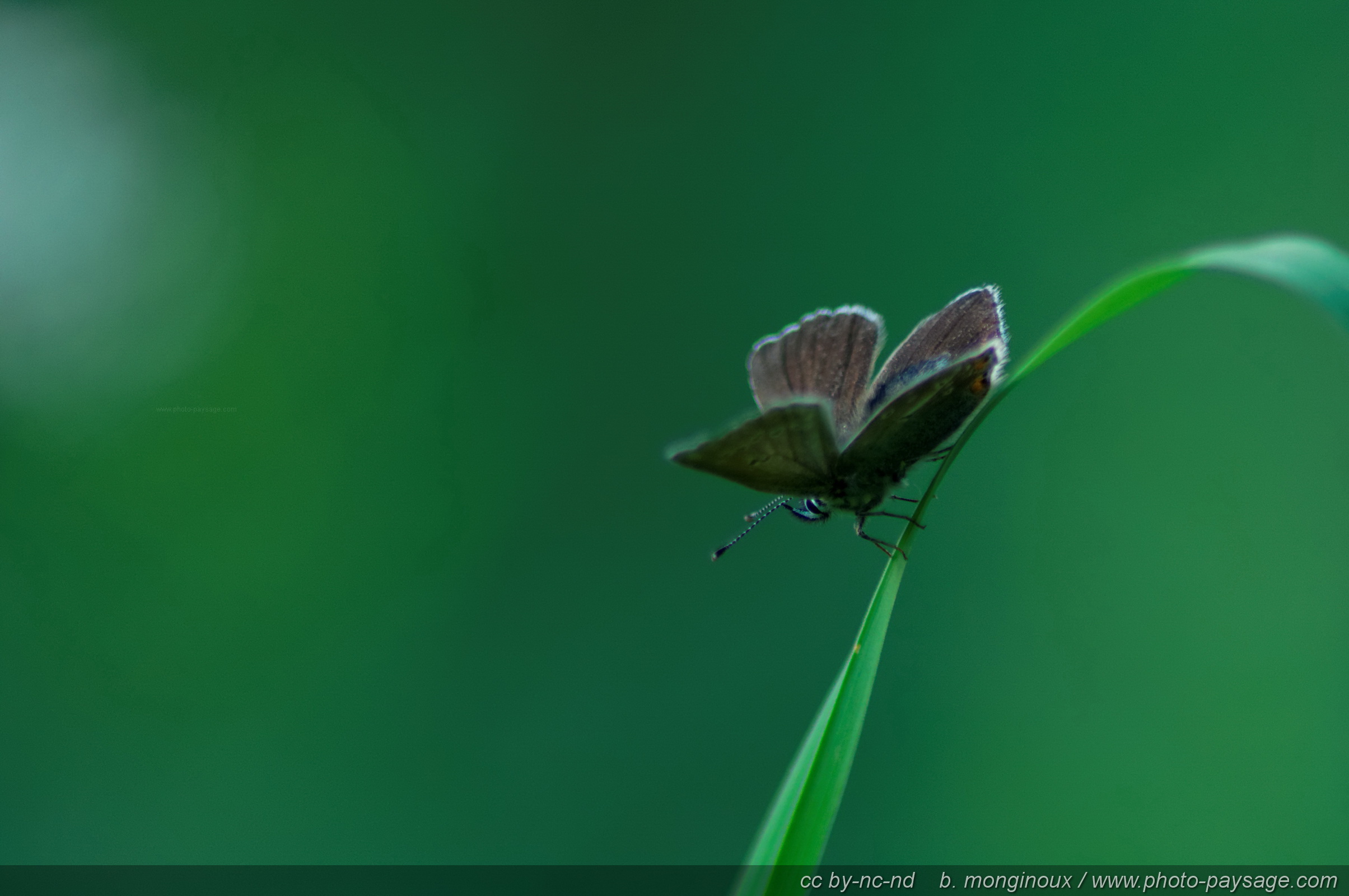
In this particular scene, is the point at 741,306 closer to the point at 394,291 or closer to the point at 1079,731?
the point at 394,291

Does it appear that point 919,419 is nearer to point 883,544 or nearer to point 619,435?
point 883,544

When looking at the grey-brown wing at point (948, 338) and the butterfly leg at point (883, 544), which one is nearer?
the butterfly leg at point (883, 544)

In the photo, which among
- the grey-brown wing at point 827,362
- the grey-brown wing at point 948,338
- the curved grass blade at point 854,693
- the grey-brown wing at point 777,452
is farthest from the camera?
the grey-brown wing at point 827,362

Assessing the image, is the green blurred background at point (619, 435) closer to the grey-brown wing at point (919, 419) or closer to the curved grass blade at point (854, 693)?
the grey-brown wing at point (919, 419)

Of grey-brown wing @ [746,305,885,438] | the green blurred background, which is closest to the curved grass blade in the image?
grey-brown wing @ [746,305,885,438]

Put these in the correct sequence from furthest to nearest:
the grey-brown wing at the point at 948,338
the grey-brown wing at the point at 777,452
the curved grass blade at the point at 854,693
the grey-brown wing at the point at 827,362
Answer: the grey-brown wing at the point at 827,362
the grey-brown wing at the point at 948,338
the grey-brown wing at the point at 777,452
the curved grass blade at the point at 854,693

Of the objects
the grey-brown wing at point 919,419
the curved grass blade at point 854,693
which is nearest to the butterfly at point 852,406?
the grey-brown wing at point 919,419
